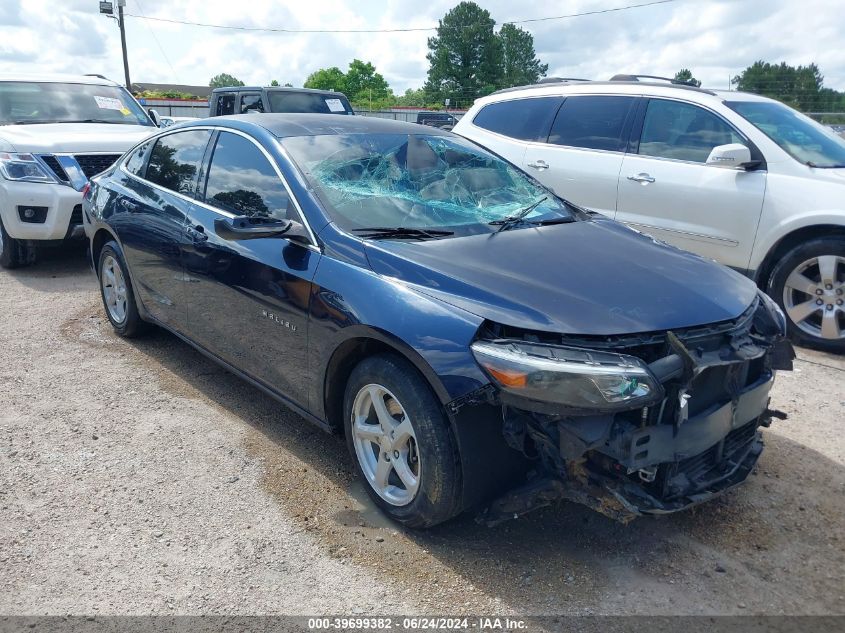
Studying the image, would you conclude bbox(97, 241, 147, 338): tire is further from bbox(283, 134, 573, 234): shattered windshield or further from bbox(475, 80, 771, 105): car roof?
bbox(475, 80, 771, 105): car roof

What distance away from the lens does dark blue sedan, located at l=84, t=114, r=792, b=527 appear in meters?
2.58

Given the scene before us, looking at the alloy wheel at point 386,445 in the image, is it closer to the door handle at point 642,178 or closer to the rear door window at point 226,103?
the door handle at point 642,178

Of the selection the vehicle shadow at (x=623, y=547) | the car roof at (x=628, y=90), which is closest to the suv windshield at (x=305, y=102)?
the car roof at (x=628, y=90)

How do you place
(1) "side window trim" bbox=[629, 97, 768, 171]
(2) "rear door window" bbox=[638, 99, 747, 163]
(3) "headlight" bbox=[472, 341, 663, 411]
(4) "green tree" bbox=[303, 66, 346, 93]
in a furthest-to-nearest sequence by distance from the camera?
1. (4) "green tree" bbox=[303, 66, 346, 93]
2. (2) "rear door window" bbox=[638, 99, 747, 163]
3. (1) "side window trim" bbox=[629, 97, 768, 171]
4. (3) "headlight" bbox=[472, 341, 663, 411]

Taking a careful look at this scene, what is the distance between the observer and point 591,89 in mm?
6594

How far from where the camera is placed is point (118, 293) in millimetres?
5336

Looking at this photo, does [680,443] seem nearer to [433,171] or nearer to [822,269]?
[433,171]

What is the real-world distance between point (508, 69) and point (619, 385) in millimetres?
81468

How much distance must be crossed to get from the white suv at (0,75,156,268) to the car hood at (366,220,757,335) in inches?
213

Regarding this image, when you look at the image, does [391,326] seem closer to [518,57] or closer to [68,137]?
[68,137]

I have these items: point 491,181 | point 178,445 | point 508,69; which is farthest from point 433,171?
point 508,69

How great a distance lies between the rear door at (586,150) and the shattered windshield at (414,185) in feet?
7.29

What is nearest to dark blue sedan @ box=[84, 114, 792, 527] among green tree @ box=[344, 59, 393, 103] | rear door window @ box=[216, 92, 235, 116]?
rear door window @ box=[216, 92, 235, 116]

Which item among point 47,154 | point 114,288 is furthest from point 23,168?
point 114,288
